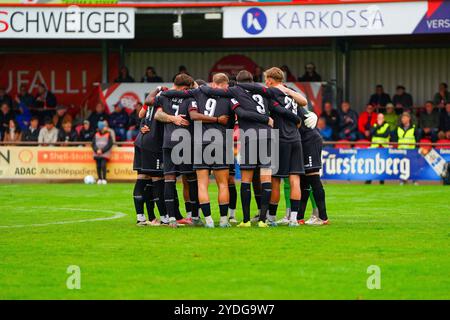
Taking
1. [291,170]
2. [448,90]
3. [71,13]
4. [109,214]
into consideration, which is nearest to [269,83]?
[291,170]

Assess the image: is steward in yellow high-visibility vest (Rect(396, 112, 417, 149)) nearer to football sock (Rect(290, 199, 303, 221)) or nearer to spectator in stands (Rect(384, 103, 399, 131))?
spectator in stands (Rect(384, 103, 399, 131))

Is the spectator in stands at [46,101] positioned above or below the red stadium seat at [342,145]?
above

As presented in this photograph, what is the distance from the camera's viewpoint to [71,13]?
29.1 metres

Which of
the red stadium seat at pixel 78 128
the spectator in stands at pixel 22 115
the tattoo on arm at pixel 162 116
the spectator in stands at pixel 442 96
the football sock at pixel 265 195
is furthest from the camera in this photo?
the spectator in stands at pixel 22 115

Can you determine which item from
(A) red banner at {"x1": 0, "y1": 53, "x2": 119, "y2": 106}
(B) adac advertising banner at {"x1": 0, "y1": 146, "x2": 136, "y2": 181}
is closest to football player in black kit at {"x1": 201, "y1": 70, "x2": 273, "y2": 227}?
(B) adac advertising banner at {"x1": 0, "y1": 146, "x2": 136, "y2": 181}

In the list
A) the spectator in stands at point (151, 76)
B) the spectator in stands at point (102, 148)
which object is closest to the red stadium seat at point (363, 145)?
the spectator in stands at point (102, 148)

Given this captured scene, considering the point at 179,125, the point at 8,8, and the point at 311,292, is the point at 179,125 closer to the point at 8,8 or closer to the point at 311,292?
the point at 311,292

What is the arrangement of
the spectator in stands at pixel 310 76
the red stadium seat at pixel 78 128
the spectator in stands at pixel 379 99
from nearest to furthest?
the red stadium seat at pixel 78 128 → the spectator in stands at pixel 379 99 → the spectator in stands at pixel 310 76

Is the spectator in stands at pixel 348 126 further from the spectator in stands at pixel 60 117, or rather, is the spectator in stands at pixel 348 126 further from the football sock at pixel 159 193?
the football sock at pixel 159 193

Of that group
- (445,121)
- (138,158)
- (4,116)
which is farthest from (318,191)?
(4,116)

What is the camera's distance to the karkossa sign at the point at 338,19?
2788 cm

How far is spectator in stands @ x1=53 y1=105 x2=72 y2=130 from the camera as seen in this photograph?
101 ft

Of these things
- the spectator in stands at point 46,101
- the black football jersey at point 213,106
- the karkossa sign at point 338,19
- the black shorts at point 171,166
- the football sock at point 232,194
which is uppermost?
the karkossa sign at point 338,19

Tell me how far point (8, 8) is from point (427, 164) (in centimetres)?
1200
